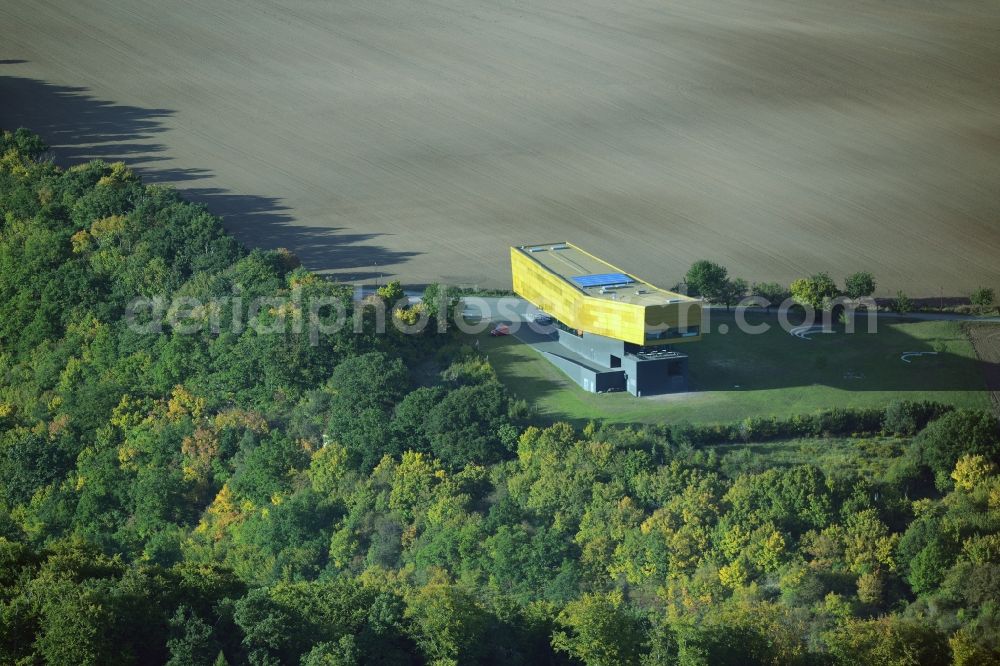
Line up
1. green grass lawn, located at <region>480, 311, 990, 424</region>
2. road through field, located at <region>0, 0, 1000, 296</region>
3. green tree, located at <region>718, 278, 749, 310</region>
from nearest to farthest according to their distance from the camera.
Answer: green grass lawn, located at <region>480, 311, 990, 424</region>, green tree, located at <region>718, 278, 749, 310</region>, road through field, located at <region>0, 0, 1000, 296</region>

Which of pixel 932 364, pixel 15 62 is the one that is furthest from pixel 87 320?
pixel 15 62

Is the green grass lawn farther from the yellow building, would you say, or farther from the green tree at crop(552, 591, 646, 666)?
the green tree at crop(552, 591, 646, 666)

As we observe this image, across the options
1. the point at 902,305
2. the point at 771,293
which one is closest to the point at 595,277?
the point at 771,293

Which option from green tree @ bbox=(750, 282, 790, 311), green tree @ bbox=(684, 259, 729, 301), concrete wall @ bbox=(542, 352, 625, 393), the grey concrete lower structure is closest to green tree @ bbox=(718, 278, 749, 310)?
green tree @ bbox=(684, 259, 729, 301)

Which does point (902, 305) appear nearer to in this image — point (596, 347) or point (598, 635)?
point (596, 347)

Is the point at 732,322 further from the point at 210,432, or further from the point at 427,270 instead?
the point at 210,432

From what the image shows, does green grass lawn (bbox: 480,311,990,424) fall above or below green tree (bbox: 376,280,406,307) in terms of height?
below
